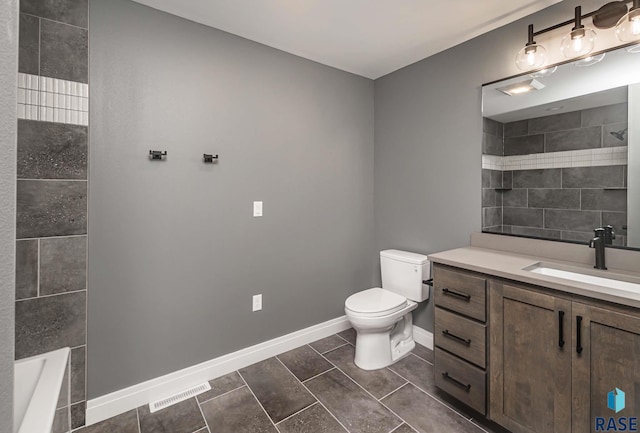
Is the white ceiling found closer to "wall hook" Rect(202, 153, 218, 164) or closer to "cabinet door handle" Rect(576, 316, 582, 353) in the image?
"wall hook" Rect(202, 153, 218, 164)

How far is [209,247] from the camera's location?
209 cm

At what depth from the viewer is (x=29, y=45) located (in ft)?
4.91

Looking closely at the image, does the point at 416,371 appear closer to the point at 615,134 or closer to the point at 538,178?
the point at 538,178

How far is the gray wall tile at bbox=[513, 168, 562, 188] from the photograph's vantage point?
185cm

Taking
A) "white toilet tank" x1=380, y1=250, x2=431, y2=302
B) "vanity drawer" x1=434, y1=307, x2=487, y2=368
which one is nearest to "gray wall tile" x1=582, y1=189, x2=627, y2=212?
"vanity drawer" x1=434, y1=307, x2=487, y2=368

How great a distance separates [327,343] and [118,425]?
1.54 m

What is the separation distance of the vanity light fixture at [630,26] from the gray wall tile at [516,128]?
22.2 inches

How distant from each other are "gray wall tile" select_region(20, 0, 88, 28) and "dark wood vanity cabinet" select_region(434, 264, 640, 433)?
2.56m

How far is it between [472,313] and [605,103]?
1.40 meters

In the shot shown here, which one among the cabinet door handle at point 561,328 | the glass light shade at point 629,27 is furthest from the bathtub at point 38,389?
the glass light shade at point 629,27

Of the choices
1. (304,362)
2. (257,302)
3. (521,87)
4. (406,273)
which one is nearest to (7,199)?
(257,302)

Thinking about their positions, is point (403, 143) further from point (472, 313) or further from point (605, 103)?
point (472, 313)

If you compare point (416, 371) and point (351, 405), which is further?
point (416, 371)

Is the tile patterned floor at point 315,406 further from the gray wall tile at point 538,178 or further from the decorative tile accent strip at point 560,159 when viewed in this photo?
the decorative tile accent strip at point 560,159
